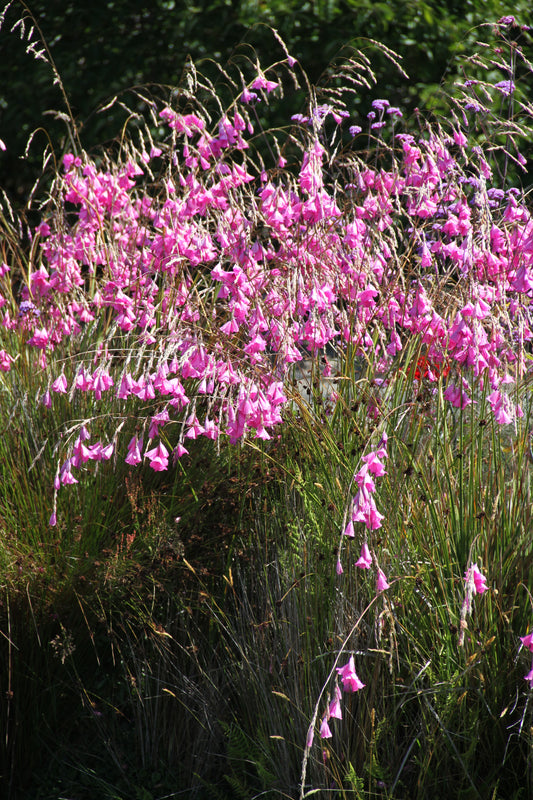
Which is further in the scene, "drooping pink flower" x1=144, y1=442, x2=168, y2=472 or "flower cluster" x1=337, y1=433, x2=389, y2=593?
"drooping pink flower" x1=144, y1=442, x2=168, y2=472

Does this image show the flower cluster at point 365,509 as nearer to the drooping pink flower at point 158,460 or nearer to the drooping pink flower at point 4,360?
the drooping pink flower at point 158,460

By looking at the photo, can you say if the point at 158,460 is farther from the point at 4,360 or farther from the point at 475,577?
the point at 4,360

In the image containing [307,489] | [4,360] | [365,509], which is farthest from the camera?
[4,360]

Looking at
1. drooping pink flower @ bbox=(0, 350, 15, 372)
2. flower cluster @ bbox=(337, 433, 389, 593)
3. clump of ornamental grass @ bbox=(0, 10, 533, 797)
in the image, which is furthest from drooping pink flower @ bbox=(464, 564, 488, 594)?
drooping pink flower @ bbox=(0, 350, 15, 372)

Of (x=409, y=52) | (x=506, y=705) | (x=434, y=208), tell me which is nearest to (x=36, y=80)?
(x=409, y=52)

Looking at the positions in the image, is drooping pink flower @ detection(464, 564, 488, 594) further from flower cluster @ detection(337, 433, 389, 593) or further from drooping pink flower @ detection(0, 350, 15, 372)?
drooping pink flower @ detection(0, 350, 15, 372)

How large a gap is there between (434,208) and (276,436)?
971 millimetres

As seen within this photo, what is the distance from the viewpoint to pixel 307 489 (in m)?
2.58

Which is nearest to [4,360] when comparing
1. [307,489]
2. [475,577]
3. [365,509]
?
[307,489]

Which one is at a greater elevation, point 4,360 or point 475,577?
point 4,360

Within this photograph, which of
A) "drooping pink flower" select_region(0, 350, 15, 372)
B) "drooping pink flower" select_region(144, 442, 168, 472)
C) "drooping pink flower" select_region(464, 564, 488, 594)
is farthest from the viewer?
"drooping pink flower" select_region(0, 350, 15, 372)

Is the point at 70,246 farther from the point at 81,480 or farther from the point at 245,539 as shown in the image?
the point at 245,539

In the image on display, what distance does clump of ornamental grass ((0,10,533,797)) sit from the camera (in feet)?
6.97

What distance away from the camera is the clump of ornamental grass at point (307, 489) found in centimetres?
212
